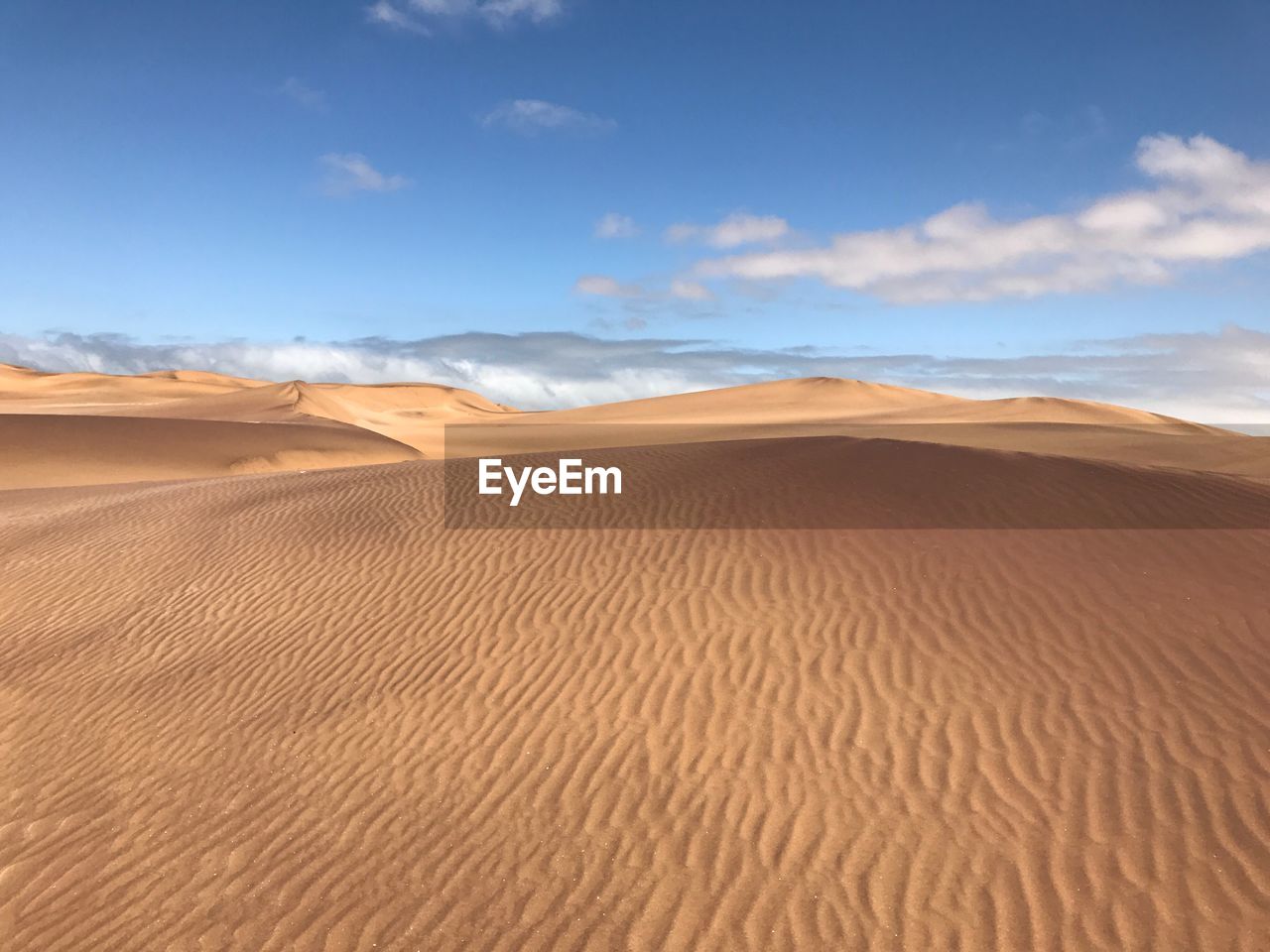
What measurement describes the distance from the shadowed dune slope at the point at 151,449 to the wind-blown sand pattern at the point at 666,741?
64.6 ft

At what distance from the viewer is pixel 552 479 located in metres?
15.5

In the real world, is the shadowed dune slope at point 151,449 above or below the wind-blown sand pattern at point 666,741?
below

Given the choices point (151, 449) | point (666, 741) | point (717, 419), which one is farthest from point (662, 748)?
point (717, 419)

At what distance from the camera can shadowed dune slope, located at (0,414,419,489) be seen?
2922cm

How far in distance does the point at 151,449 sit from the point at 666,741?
3114cm

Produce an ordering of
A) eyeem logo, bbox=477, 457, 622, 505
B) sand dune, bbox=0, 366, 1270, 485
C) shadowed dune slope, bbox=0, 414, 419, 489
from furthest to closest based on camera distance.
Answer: sand dune, bbox=0, 366, 1270, 485, shadowed dune slope, bbox=0, 414, 419, 489, eyeem logo, bbox=477, 457, 622, 505

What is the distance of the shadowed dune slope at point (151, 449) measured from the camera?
2922 centimetres

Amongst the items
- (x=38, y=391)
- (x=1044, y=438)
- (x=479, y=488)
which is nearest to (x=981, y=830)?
(x=479, y=488)

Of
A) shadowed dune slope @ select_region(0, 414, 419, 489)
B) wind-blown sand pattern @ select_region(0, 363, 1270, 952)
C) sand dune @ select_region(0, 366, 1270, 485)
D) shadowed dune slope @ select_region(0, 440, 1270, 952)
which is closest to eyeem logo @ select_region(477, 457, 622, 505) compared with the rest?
wind-blown sand pattern @ select_region(0, 363, 1270, 952)

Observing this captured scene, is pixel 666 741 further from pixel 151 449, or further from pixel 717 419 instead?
pixel 717 419

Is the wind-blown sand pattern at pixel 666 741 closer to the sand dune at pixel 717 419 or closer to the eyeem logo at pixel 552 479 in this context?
the eyeem logo at pixel 552 479

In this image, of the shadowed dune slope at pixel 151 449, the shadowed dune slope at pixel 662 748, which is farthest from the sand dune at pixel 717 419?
the shadowed dune slope at pixel 662 748

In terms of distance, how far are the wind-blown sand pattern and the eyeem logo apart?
227 centimetres

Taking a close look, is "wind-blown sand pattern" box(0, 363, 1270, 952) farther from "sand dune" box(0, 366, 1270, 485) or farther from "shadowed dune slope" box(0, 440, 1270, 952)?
"sand dune" box(0, 366, 1270, 485)
